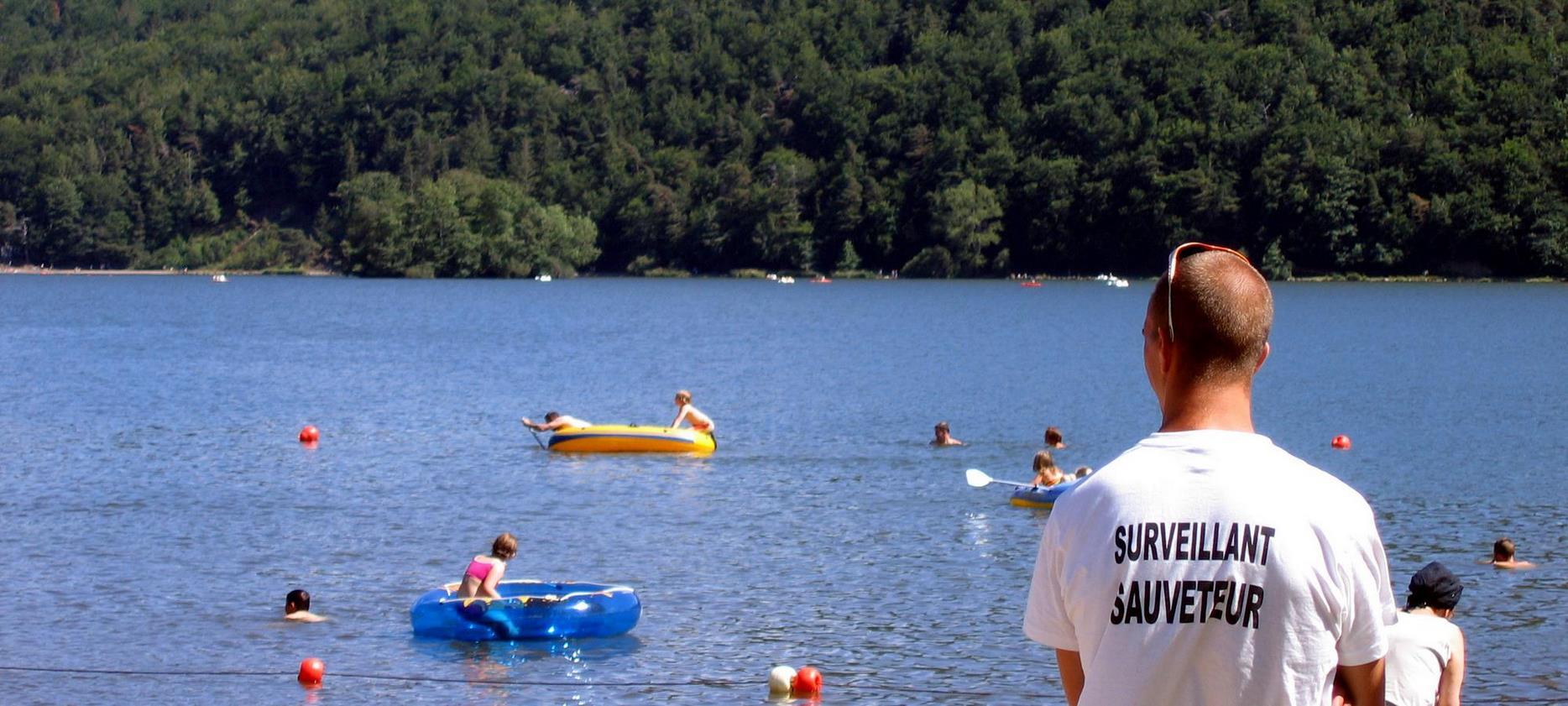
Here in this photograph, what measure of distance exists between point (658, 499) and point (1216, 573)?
70.8 feet

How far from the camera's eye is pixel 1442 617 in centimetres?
A: 860

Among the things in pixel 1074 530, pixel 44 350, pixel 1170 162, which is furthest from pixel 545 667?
pixel 1170 162

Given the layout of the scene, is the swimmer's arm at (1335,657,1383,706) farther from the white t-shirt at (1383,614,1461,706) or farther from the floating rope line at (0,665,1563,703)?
the floating rope line at (0,665,1563,703)

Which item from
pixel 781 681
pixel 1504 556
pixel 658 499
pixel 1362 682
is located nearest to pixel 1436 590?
pixel 1362 682

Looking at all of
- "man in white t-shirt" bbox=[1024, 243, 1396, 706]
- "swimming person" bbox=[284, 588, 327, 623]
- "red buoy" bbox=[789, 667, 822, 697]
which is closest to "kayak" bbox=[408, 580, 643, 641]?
"swimming person" bbox=[284, 588, 327, 623]

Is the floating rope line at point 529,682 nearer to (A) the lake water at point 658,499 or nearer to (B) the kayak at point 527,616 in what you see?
(A) the lake water at point 658,499

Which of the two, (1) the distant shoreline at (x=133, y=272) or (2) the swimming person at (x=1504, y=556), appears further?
(1) the distant shoreline at (x=133, y=272)

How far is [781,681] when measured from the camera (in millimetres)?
13953

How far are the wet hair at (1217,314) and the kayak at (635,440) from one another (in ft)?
84.5

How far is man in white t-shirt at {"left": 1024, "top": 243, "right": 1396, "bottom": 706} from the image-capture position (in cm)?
358

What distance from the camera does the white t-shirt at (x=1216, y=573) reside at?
3.58 meters

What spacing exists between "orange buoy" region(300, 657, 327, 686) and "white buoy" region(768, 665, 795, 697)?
359 cm

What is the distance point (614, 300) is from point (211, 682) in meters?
92.3

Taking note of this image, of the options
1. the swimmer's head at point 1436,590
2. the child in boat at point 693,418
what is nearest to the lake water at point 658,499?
the child in boat at point 693,418
